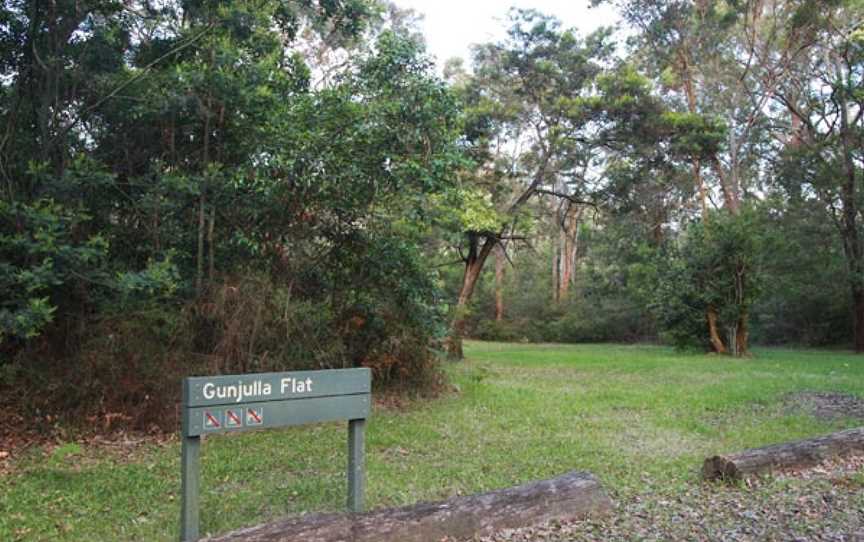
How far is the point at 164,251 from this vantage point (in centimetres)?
795

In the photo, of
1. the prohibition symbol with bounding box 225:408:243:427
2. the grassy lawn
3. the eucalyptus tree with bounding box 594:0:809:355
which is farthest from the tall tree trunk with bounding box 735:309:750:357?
the prohibition symbol with bounding box 225:408:243:427

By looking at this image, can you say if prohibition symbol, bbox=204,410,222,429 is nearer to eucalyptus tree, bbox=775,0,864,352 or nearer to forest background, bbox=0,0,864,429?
forest background, bbox=0,0,864,429

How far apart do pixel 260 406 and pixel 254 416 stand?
70 millimetres

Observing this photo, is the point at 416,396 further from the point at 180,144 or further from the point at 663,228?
the point at 663,228

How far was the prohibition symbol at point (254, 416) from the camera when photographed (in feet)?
13.4

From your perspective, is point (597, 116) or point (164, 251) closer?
point (164, 251)

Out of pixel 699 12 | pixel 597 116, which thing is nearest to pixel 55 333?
pixel 597 116

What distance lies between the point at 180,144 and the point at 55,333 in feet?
8.98

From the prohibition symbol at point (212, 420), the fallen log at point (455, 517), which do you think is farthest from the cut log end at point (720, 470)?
the prohibition symbol at point (212, 420)

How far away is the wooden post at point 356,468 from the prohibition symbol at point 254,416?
Answer: 2.40 ft

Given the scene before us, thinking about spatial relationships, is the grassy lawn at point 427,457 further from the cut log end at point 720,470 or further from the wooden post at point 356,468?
the wooden post at point 356,468

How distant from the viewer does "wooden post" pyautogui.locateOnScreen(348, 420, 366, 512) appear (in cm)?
458

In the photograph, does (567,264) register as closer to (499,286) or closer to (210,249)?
(499,286)

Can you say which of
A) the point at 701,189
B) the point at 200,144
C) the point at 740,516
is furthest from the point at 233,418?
the point at 701,189
